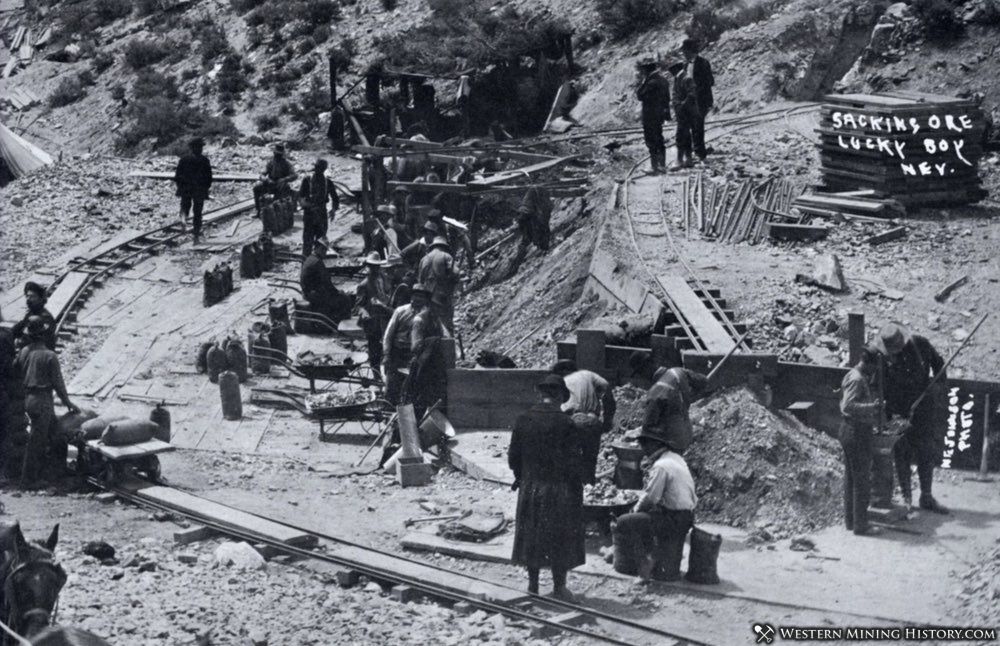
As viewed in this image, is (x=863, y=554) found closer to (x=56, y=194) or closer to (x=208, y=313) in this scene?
(x=208, y=313)

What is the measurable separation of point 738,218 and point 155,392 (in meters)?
7.84

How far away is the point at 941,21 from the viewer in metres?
27.7

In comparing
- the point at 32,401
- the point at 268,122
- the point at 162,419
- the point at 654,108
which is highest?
the point at 268,122

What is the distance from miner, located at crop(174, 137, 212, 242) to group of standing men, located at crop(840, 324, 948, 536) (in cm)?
1564

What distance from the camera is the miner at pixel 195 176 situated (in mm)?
25844

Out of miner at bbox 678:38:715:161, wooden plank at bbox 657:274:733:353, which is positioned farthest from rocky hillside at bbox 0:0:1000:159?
wooden plank at bbox 657:274:733:353

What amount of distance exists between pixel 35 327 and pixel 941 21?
61.3 ft

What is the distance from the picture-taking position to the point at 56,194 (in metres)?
30.2

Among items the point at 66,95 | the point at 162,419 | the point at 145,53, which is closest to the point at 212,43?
the point at 145,53

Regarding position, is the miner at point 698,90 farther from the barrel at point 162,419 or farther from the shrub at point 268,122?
the shrub at point 268,122

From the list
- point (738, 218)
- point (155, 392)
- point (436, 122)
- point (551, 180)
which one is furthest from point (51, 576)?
point (436, 122)

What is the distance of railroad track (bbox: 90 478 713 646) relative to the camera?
10.5 m

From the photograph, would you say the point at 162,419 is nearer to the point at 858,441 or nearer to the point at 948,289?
the point at 858,441

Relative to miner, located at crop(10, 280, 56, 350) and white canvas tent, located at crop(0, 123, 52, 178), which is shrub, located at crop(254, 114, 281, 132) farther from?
miner, located at crop(10, 280, 56, 350)
